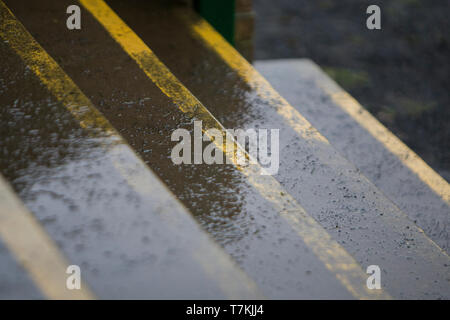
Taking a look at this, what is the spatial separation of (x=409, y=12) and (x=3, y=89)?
4846 mm

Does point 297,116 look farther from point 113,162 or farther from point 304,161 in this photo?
point 113,162

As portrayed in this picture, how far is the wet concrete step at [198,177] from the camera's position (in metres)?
1.75

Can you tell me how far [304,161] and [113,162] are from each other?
978 millimetres

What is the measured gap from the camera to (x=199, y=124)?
225 centimetres

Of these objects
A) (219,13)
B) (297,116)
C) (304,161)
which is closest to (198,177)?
(304,161)

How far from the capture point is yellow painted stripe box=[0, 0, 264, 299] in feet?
4.94

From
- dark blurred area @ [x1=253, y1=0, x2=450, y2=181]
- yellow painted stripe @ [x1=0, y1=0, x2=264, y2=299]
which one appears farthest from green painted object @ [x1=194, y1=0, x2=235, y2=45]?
dark blurred area @ [x1=253, y1=0, x2=450, y2=181]

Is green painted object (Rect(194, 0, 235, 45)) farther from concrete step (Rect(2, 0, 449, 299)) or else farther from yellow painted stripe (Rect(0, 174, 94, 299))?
yellow painted stripe (Rect(0, 174, 94, 299))

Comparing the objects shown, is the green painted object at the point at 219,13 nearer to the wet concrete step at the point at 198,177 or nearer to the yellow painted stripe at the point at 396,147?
the wet concrete step at the point at 198,177

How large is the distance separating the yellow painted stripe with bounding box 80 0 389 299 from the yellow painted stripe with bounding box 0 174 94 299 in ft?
2.56
